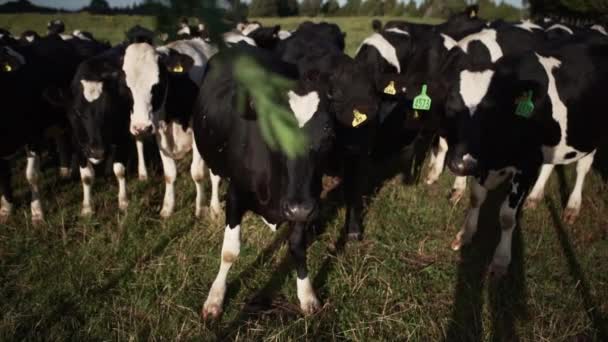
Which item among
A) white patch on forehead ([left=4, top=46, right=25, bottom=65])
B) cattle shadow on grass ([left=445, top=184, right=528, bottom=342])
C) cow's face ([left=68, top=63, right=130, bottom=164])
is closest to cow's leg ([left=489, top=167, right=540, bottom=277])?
cattle shadow on grass ([left=445, top=184, right=528, bottom=342])

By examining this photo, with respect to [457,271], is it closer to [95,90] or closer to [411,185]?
[411,185]

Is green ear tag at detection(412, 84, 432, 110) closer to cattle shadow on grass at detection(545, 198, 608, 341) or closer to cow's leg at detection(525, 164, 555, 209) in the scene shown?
cattle shadow on grass at detection(545, 198, 608, 341)

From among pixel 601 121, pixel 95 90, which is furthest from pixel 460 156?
pixel 95 90

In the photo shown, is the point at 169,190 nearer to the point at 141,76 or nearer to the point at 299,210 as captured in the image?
the point at 141,76

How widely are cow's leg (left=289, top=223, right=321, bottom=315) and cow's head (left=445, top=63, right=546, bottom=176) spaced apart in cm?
152

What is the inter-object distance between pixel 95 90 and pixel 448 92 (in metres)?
3.49

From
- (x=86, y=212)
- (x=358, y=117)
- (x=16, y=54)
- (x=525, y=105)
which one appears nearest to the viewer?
(x=358, y=117)

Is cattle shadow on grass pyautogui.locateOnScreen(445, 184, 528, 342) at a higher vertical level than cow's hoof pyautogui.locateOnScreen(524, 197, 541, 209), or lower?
higher

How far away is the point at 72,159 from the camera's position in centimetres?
613

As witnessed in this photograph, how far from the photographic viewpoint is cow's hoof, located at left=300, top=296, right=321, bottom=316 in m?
3.47

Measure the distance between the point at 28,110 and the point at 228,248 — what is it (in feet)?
10.4

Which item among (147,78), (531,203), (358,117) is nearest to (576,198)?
(531,203)

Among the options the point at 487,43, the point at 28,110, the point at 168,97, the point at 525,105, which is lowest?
the point at 28,110

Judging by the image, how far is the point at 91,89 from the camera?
448cm
